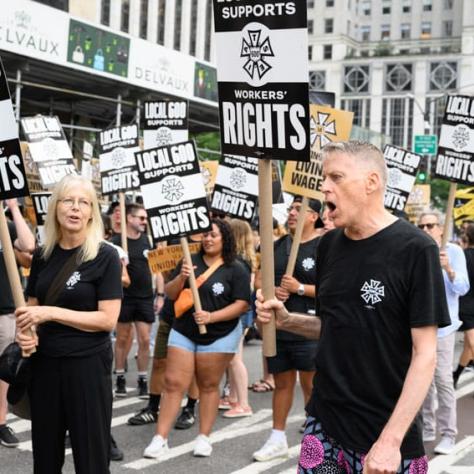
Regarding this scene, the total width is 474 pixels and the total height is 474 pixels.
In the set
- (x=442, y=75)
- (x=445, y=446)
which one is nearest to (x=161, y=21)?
(x=445, y=446)

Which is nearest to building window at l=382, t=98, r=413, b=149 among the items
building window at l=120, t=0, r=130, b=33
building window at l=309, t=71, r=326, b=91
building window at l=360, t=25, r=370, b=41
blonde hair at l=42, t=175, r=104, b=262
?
building window at l=309, t=71, r=326, b=91

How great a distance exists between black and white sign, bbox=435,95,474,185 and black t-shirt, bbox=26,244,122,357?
166 inches

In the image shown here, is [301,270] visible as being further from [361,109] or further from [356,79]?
[356,79]

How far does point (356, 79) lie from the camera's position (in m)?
115

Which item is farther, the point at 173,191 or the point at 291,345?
the point at 173,191

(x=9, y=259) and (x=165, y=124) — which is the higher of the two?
(x=165, y=124)

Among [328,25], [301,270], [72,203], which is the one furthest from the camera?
[328,25]

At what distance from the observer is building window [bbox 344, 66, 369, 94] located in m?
114

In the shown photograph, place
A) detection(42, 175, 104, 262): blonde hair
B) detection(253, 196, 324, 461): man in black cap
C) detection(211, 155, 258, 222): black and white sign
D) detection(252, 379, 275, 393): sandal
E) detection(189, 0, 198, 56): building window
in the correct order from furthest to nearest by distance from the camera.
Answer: detection(189, 0, 198, 56): building window
detection(211, 155, 258, 222): black and white sign
detection(252, 379, 275, 393): sandal
detection(253, 196, 324, 461): man in black cap
detection(42, 175, 104, 262): blonde hair

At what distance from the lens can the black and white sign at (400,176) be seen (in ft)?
35.0

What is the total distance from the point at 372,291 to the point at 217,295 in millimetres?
3689

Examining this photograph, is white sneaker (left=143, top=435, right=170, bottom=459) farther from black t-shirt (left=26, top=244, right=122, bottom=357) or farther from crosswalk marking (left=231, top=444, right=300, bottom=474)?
black t-shirt (left=26, top=244, right=122, bottom=357)

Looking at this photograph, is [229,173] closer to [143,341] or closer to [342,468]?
[143,341]

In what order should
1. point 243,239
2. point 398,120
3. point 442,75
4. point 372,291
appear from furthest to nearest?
1. point 398,120
2. point 442,75
3. point 243,239
4. point 372,291
